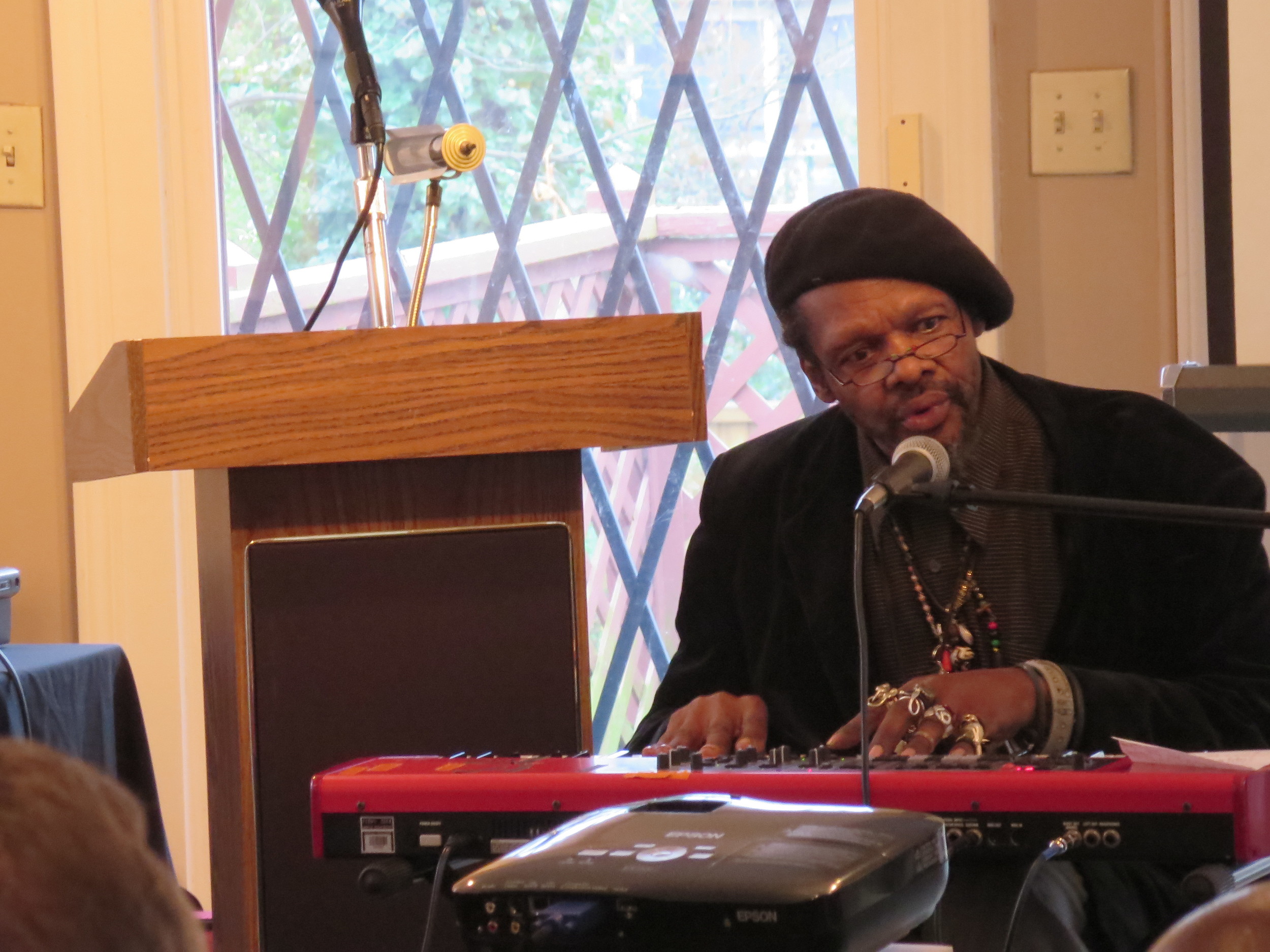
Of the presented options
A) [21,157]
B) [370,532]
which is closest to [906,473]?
[370,532]

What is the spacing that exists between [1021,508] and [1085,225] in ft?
5.25

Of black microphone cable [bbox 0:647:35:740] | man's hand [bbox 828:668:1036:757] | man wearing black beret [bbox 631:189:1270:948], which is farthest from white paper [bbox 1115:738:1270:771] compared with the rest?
black microphone cable [bbox 0:647:35:740]

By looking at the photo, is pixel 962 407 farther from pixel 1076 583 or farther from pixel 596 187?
pixel 596 187

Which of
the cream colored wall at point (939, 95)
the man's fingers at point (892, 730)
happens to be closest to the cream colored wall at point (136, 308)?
the cream colored wall at point (939, 95)

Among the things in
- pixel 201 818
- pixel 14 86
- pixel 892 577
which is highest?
pixel 14 86

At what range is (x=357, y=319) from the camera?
2.78 meters

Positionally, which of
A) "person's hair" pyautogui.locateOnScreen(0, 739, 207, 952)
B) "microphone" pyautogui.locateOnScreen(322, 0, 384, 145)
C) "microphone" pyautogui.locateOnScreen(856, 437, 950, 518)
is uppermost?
"microphone" pyautogui.locateOnScreen(322, 0, 384, 145)

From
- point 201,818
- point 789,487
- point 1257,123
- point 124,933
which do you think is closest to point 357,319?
point 201,818

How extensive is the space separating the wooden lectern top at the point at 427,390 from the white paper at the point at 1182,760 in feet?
1.63

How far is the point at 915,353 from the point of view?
180 cm

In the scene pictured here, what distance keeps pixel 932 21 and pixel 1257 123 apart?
0.58m

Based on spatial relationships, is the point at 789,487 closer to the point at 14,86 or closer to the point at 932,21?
the point at 932,21

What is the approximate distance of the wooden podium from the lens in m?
1.35

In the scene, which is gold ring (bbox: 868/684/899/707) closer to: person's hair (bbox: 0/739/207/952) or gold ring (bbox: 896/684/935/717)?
gold ring (bbox: 896/684/935/717)
